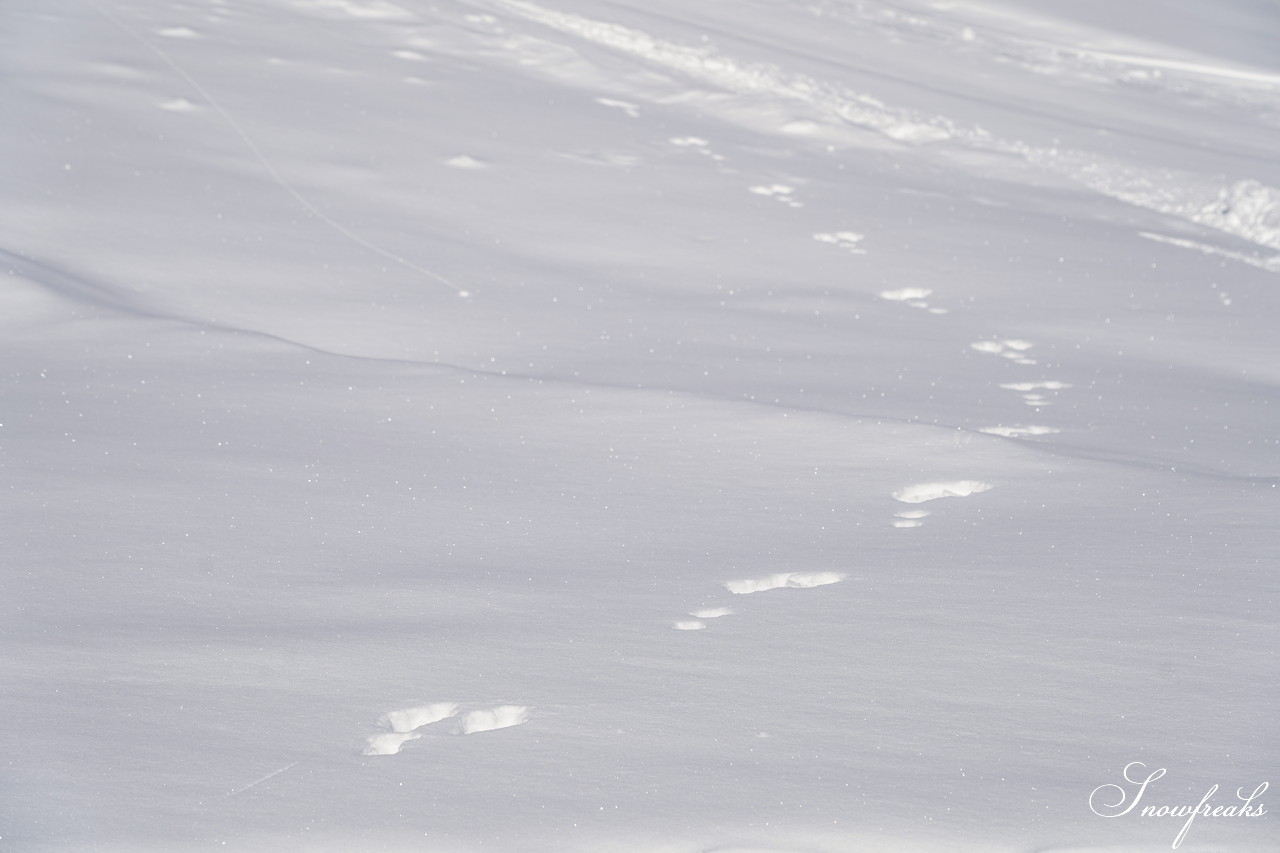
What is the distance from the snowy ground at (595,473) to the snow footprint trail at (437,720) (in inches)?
0.4

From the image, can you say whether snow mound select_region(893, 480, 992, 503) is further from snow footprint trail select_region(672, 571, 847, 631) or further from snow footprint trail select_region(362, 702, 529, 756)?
snow footprint trail select_region(362, 702, 529, 756)

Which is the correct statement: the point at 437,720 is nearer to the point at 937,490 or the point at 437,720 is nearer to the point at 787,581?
the point at 787,581

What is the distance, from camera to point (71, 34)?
228 inches

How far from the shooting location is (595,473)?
268 centimetres

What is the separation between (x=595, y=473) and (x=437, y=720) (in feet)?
3.28

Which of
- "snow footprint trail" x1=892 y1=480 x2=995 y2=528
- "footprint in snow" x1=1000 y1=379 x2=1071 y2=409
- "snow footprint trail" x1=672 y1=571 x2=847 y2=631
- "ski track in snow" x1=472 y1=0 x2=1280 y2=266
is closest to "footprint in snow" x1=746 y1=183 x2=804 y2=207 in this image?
"ski track in snow" x1=472 y1=0 x2=1280 y2=266

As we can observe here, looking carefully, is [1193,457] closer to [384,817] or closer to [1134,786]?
[1134,786]

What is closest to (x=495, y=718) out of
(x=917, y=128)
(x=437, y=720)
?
(x=437, y=720)

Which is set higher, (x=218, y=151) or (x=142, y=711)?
(x=218, y=151)

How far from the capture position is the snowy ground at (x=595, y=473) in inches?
64.0

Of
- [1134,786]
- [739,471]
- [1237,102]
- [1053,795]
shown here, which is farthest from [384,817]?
[1237,102]

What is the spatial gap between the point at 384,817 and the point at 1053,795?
2.68 feet

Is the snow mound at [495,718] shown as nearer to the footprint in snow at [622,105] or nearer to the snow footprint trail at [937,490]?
the snow footprint trail at [937,490]

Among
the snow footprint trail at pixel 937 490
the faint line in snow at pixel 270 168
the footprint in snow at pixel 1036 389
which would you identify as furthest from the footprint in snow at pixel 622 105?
the snow footprint trail at pixel 937 490
